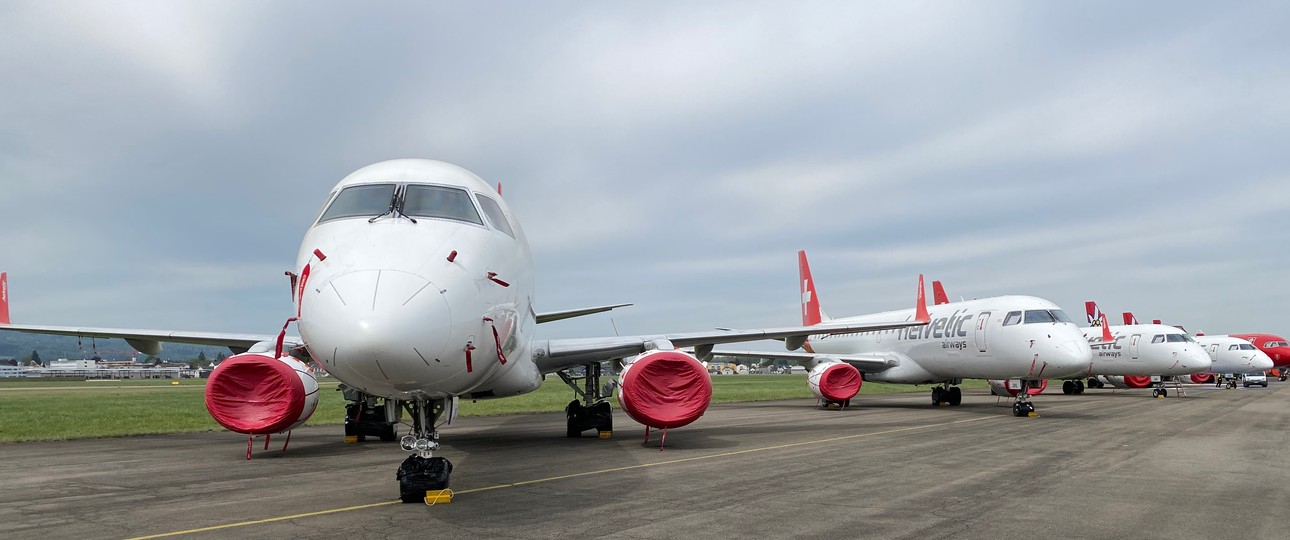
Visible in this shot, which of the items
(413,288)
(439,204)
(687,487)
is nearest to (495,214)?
(439,204)

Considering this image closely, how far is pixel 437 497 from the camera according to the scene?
695 centimetres

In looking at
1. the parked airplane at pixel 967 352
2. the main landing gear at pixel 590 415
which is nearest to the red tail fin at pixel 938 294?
the parked airplane at pixel 967 352

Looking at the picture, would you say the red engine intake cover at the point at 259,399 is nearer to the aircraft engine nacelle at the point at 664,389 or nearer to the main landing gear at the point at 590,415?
the aircraft engine nacelle at the point at 664,389

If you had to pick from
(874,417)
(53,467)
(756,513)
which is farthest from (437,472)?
(874,417)

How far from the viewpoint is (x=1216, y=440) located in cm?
1352

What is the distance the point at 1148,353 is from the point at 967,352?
44.7 feet

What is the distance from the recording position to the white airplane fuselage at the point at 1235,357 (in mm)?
41000

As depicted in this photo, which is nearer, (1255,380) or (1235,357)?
(1235,357)

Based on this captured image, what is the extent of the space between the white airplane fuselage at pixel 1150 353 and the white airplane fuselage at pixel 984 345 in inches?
450

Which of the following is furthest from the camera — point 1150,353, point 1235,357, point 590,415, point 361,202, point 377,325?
point 1235,357

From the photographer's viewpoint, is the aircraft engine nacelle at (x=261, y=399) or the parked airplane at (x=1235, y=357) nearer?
the aircraft engine nacelle at (x=261, y=399)

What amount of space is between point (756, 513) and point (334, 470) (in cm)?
600

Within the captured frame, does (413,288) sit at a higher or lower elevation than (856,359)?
higher

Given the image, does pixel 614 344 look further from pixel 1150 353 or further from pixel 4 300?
pixel 1150 353
